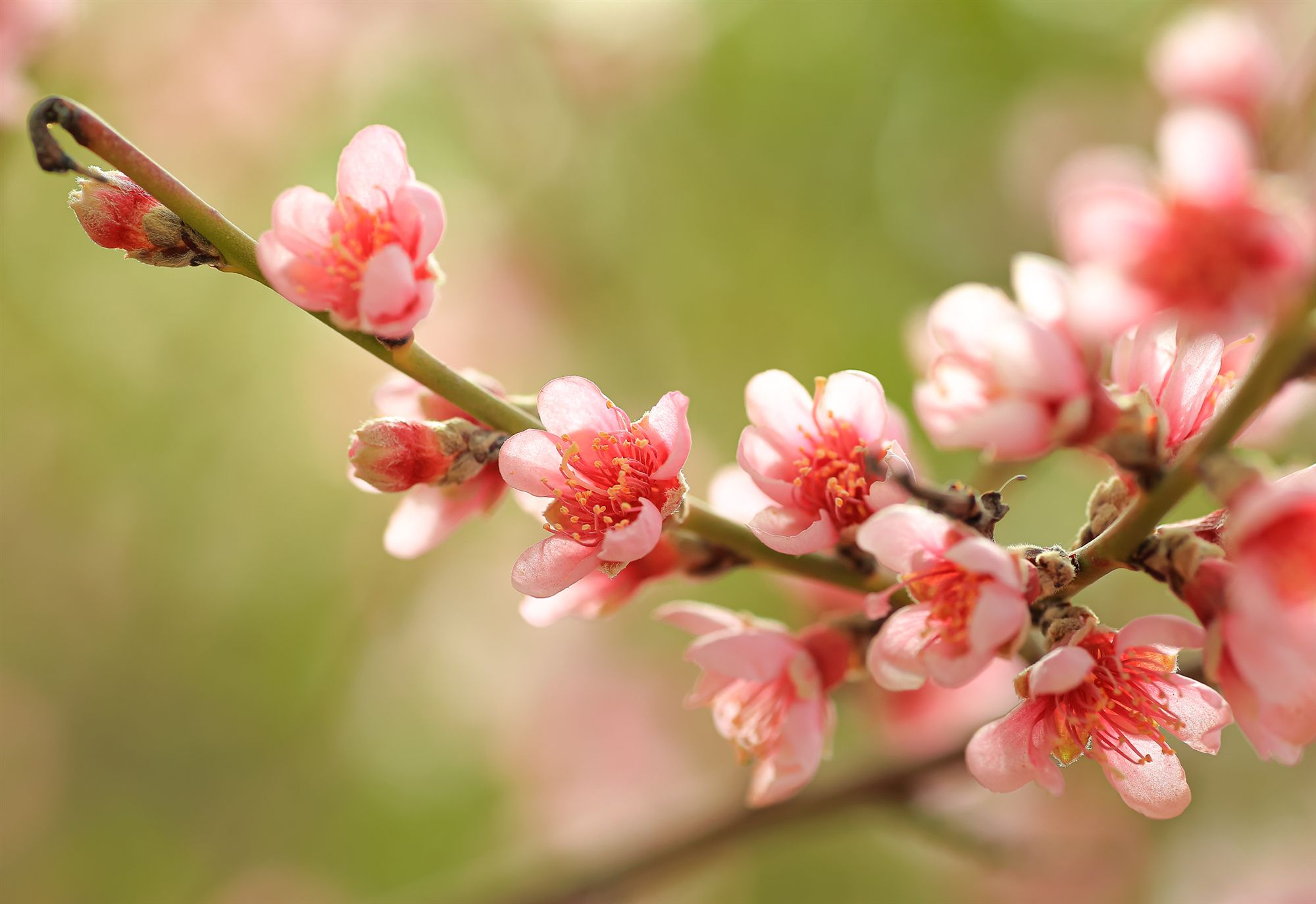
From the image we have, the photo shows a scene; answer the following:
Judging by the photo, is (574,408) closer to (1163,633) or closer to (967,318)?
(967,318)

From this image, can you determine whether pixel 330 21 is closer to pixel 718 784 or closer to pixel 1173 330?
pixel 718 784

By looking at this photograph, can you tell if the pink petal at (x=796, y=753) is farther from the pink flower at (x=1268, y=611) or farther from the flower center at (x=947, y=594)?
the pink flower at (x=1268, y=611)

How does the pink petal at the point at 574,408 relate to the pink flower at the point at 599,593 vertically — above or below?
above

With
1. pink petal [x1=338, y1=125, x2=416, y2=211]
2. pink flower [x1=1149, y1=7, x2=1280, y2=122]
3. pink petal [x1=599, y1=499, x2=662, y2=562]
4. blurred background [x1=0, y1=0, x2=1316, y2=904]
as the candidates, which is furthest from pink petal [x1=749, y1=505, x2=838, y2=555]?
pink flower [x1=1149, y1=7, x2=1280, y2=122]

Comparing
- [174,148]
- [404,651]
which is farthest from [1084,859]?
[174,148]

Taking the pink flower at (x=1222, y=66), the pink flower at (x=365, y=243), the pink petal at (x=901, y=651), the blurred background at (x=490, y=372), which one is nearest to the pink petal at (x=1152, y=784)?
the pink petal at (x=901, y=651)

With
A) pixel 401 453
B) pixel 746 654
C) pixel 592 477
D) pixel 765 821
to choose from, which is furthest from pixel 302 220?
pixel 765 821

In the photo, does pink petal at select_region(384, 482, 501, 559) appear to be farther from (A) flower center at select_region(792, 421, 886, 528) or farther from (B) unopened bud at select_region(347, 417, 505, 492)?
(A) flower center at select_region(792, 421, 886, 528)
